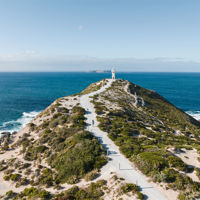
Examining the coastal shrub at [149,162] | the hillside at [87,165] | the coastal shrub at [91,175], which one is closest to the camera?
the hillside at [87,165]

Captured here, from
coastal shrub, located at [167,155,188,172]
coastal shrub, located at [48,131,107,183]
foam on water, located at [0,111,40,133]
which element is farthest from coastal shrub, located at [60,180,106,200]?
foam on water, located at [0,111,40,133]

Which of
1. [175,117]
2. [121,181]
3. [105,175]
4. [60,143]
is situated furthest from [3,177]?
[175,117]

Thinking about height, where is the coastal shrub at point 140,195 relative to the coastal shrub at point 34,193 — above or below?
above

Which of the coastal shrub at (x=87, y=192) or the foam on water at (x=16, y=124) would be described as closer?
the coastal shrub at (x=87, y=192)

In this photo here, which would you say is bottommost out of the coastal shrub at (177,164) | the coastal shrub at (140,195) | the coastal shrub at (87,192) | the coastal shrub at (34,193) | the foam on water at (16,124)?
the foam on water at (16,124)

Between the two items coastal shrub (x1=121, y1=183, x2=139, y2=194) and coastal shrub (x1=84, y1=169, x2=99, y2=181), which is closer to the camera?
coastal shrub (x1=121, y1=183, x2=139, y2=194)

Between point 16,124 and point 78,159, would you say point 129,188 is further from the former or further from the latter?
point 16,124

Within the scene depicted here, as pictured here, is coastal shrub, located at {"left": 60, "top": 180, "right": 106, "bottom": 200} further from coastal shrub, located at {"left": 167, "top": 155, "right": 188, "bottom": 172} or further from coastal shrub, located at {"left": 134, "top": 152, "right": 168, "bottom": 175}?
coastal shrub, located at {"left": 167, "top": 155, "right": 188, "bottom": 172}

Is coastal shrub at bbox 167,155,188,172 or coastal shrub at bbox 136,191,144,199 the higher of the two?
coastal shrub at bbox 167,155,188,172

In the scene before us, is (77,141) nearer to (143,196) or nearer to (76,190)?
(76,190)

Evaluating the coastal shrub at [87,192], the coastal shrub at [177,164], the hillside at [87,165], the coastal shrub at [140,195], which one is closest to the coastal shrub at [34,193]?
the hillside at [87,165]

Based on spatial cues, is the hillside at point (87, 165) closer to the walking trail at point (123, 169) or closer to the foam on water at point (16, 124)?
the walking trail at point (123, 169)
